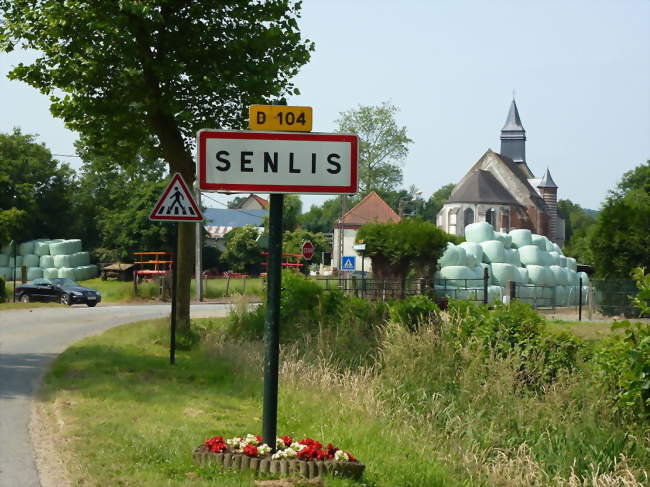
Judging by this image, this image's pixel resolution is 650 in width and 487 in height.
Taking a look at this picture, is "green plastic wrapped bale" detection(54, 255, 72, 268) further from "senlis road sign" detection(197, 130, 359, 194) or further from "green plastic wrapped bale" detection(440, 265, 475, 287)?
"senlis road sign" detection(197, 130, 359, 194)

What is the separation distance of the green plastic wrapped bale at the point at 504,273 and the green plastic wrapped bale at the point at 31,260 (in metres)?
34.2

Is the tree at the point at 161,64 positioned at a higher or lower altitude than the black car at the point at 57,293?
higher

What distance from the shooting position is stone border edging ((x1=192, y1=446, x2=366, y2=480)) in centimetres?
633

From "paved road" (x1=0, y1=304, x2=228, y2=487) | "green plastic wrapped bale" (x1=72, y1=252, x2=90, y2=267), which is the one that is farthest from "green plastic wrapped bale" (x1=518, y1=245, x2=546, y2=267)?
"green plastic wrapped bale" (x1=72, y1=252, x2=90, y2=267)

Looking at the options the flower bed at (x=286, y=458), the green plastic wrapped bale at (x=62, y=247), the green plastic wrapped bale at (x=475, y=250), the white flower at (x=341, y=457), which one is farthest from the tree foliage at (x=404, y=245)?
the white flower at (x=341, y=457)

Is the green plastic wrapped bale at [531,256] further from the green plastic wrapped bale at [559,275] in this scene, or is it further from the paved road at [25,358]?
the paved road at [25,358]

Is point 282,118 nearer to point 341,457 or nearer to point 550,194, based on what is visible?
point 341,457

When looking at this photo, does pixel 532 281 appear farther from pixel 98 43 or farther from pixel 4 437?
pixel 4 437

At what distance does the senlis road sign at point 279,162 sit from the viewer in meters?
5.99

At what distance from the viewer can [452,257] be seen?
1700 inches

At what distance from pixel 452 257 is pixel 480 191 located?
52312mm

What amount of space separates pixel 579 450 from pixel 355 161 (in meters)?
5.78

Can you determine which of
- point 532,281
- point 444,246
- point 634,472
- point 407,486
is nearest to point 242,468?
point 407,486

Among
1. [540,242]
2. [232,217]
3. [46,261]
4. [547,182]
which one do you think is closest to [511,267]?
[540,242]
